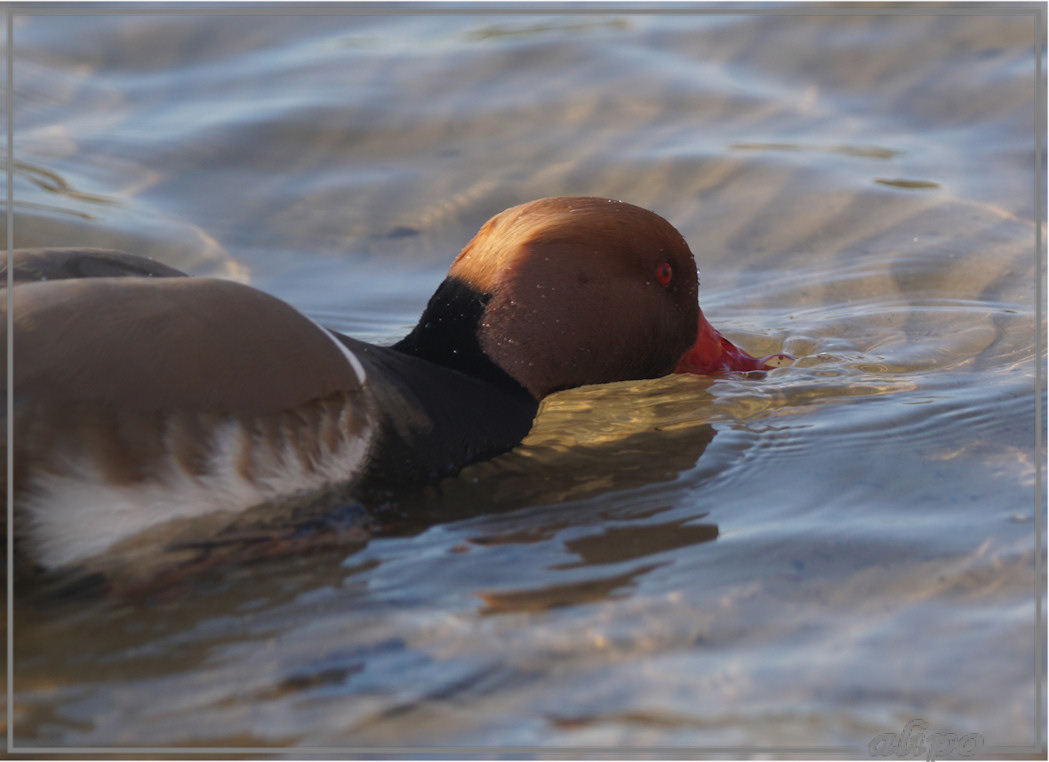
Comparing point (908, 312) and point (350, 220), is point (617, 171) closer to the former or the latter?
point (350, 220)

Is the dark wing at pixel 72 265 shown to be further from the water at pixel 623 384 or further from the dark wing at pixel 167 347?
the water at pixel 623 384

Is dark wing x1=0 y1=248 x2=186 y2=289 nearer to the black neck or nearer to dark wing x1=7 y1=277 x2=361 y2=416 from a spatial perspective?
dark wing x1=7 y1=277 x2=361 y2=416

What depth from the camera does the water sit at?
90.4 inches

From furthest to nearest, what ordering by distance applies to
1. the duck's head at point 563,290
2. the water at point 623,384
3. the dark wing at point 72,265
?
the duck's head at point 563,290 < the dark wing at point 72,265 < the water at point 623,384

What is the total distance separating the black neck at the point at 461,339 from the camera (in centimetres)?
348

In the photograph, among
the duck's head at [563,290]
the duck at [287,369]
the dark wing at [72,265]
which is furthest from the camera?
the duck's head at [563,290]

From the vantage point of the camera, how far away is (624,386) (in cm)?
399

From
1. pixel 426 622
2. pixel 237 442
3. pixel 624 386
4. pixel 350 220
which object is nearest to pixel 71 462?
pixel 237 442

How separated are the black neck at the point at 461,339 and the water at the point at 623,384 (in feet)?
0.84

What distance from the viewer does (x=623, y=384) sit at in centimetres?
401

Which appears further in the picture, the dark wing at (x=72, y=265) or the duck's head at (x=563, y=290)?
the duck's head at (x=563, y=290)

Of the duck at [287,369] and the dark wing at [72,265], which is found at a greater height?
the dark wing at [72,265]

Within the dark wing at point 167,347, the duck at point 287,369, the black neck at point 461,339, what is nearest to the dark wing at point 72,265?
the duck at point 287,369

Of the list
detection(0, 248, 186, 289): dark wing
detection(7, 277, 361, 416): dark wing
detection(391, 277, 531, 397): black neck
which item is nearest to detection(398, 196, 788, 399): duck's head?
detection(391, 277, 531, 397): black neck
